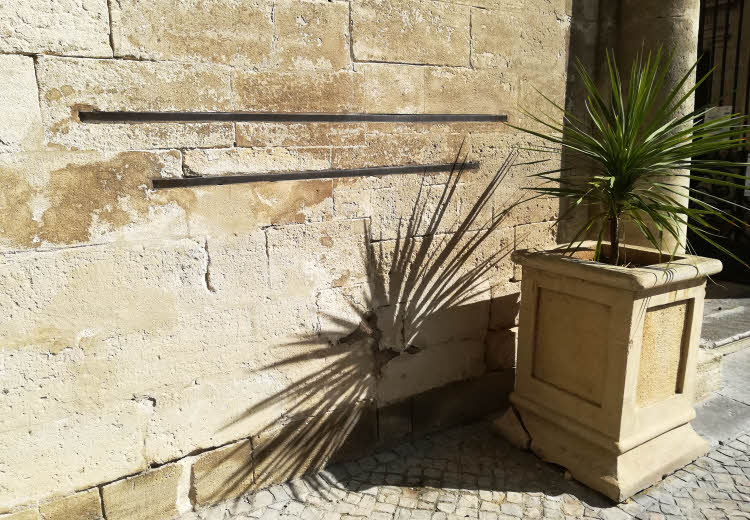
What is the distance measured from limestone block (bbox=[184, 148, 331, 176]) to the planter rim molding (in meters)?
1.15

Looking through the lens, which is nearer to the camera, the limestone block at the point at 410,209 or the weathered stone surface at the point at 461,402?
the limestone block at the point at 410,209

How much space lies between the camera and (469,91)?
317 cm

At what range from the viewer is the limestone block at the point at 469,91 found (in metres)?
3.05

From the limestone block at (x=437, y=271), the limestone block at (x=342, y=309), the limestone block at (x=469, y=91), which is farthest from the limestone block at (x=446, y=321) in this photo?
the limestone block at (x=469, y=91)

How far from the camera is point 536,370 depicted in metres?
3.17

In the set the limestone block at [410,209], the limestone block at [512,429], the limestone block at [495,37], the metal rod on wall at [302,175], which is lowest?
the limestone block at [512,429]

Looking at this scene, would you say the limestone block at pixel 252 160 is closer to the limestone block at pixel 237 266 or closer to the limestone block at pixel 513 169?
the limestone block at pixel 237 266

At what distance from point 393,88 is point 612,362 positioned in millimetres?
1628

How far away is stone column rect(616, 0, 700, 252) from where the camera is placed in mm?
3381

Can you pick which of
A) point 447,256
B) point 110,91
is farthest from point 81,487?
point 447,256

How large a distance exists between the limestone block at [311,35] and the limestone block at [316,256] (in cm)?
72

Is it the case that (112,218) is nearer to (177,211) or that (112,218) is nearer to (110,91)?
(177,211)

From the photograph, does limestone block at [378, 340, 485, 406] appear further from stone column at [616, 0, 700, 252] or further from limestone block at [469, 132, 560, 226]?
stone column at [616, 0, 700, 252]

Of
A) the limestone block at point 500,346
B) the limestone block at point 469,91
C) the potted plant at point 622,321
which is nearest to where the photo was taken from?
the potted plant at point 622,321
